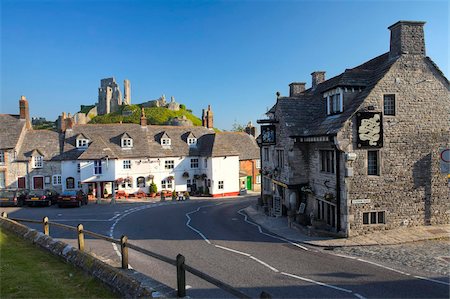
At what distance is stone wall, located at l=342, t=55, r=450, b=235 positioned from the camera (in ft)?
63.4

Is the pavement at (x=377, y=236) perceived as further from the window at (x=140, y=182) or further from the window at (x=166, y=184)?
the window at (x=140, y=182)

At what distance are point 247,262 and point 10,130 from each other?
38347 mm

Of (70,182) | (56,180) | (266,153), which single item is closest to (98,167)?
(70,182)

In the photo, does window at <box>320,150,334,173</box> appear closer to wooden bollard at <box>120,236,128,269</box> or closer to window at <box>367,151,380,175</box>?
window at <box>367,151,380,175</box>

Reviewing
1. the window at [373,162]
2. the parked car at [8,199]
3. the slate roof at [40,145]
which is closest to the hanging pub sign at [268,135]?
the window at [373,162]

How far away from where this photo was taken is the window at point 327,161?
20844 millimetres

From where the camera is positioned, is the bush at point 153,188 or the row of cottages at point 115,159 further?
the bush at point 153,188

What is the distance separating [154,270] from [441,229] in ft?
52.4

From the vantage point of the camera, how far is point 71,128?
44.2 m

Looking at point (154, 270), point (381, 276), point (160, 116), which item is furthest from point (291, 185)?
point (160, 116)

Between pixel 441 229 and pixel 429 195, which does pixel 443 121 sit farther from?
pixel 441 229

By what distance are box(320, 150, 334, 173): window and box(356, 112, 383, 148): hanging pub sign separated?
6.79 ft

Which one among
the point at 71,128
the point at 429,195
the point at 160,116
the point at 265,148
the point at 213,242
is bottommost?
the point at 213,242

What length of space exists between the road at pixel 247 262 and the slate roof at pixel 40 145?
1555 centimetres
